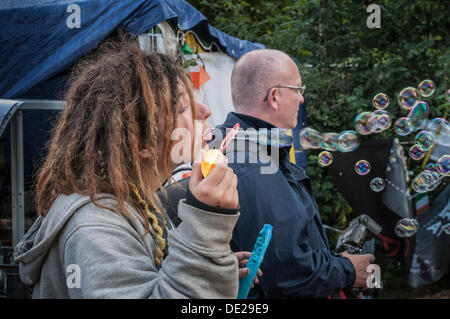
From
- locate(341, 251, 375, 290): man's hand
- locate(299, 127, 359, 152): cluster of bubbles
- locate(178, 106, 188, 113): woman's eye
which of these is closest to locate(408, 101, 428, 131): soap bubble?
locate(299, 127, 359, 152): cluster of bubbles

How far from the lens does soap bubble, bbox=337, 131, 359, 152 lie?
2.92 meters

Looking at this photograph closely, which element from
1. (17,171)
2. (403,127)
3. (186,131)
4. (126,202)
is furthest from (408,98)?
(126,202)

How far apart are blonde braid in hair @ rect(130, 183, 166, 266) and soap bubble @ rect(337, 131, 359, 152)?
2.05 m

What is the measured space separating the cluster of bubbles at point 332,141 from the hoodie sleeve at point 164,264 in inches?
81.1

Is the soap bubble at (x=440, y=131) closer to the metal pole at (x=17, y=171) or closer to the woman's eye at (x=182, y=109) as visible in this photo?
the woman's eye at (x=182, y=109)

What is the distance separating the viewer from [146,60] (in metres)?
1.23

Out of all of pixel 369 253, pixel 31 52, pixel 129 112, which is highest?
pixel 31 52

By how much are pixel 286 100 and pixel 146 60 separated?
1010mm

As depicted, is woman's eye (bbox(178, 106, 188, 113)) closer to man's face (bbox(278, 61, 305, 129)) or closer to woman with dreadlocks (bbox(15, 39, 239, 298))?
woman with dreadlocks (bbox(15, 39, 239, 298))

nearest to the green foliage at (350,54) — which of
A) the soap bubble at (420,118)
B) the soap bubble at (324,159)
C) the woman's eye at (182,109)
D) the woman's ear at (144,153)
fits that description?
the soap bubble at (420,118)

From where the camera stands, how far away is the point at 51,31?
323 cm

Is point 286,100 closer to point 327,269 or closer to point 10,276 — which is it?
point 327,269

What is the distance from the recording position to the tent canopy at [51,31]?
122 inches
